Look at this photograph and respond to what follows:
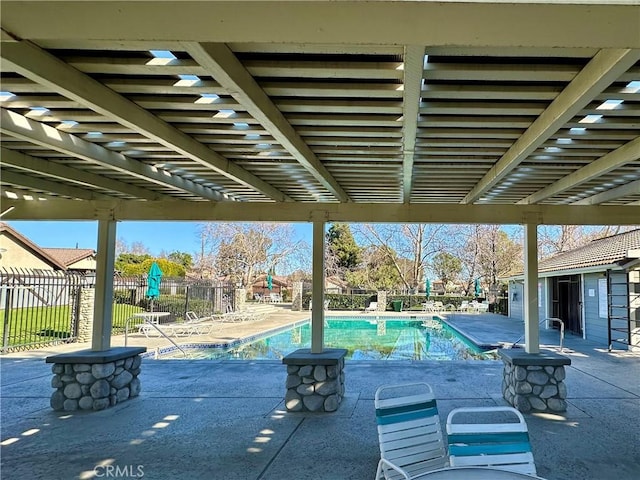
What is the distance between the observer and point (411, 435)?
324cm

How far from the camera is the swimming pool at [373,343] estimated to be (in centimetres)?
1042

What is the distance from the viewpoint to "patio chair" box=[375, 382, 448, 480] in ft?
10.3

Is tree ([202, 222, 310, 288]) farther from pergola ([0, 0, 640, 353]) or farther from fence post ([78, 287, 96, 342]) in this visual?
pergola ([0, 0, 640, 353])

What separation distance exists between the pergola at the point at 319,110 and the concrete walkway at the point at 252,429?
1.06 metres

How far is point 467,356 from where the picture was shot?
33.9 ft

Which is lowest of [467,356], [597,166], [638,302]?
[467,356]

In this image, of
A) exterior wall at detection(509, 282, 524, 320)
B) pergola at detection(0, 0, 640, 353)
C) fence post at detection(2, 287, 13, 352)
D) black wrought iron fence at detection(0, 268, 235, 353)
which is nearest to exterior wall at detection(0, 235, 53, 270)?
black wrought iron fence at detection(0, 268, 235, 353)

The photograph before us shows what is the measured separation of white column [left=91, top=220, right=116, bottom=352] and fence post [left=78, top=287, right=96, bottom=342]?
6.10 metres

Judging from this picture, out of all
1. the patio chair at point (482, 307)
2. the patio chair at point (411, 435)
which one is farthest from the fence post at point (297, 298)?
the patio chair at point (411, 435)

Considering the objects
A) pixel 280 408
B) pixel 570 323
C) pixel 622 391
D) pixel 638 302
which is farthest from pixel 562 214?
pixel 570 323

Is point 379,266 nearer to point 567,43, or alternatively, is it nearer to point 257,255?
point 257,255

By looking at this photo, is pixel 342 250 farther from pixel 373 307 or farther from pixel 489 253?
pixel 489 253

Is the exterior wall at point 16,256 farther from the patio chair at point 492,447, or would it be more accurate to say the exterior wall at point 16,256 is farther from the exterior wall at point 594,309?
the exterior wall at point 594,309

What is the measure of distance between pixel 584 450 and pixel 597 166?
2.71m
